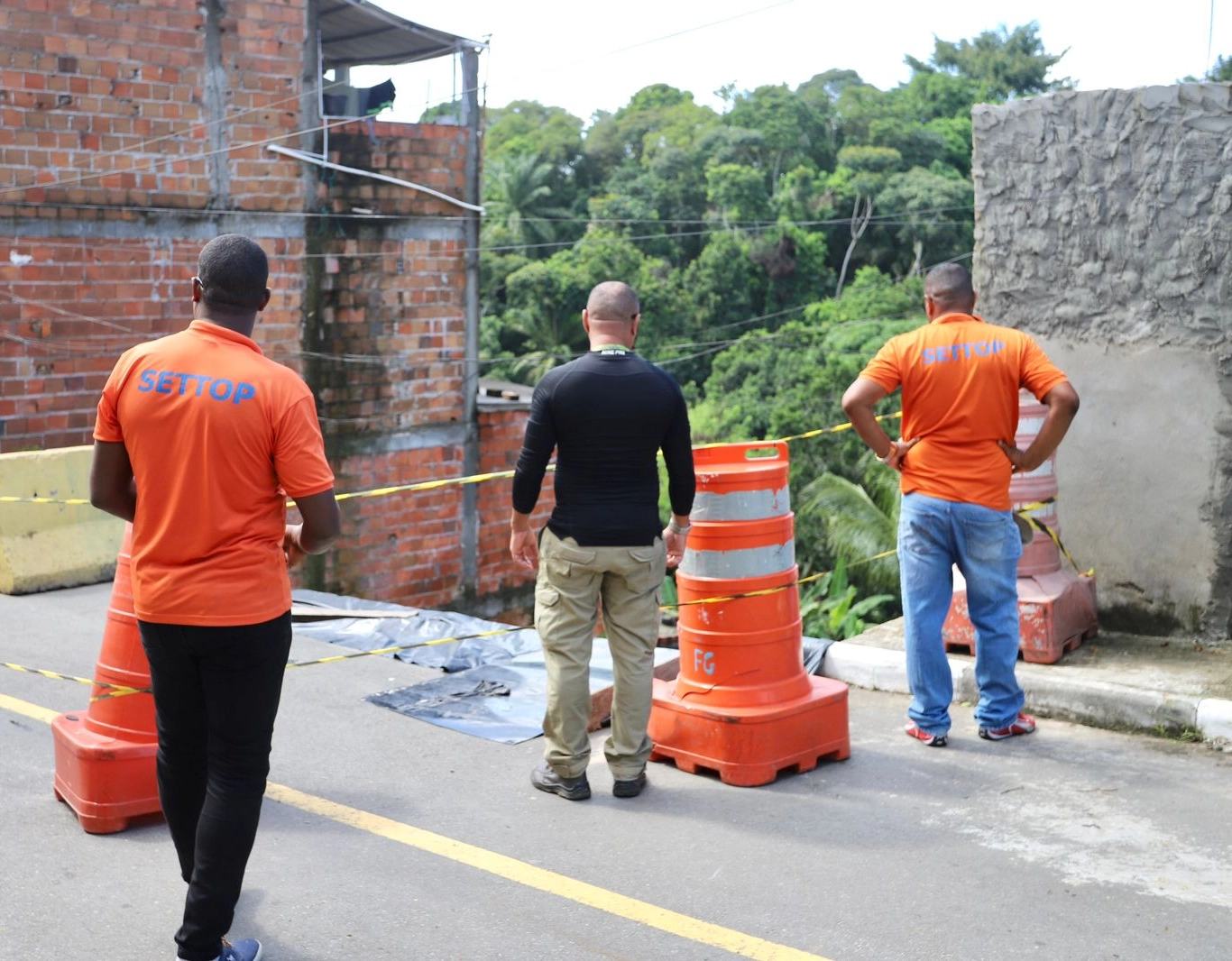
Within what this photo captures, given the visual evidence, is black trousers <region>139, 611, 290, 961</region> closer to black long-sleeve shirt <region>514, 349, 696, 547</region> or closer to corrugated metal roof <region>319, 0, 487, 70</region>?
black long-sleeve shirt <region>514, 349, 696, 547</region>

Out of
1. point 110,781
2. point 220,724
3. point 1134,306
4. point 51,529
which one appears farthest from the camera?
point 51,529

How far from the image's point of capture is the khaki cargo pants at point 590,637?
5184mm

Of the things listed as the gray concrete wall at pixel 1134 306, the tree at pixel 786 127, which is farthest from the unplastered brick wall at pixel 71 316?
the tree at pixel 786 127

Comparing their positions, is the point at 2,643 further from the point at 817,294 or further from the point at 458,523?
the point at 817,294

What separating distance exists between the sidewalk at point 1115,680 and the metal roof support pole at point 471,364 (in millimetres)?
7240

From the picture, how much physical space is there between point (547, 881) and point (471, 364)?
1029 cm

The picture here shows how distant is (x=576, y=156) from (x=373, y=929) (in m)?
76.7

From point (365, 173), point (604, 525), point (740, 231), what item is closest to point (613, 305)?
point (604, 525)

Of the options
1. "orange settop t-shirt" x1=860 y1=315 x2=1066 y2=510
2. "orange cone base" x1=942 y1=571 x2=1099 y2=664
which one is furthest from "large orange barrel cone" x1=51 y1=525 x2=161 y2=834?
"orange cone base" x1=942 y1=571 x2=1099 y2=664

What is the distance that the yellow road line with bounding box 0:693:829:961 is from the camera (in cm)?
395

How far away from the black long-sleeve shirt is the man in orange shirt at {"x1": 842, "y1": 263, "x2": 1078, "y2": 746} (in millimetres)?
878

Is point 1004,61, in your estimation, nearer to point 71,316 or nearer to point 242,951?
point 71,316

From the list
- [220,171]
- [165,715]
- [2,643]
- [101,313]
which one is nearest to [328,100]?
[220,171]

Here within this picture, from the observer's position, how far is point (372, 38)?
15.8 metres
